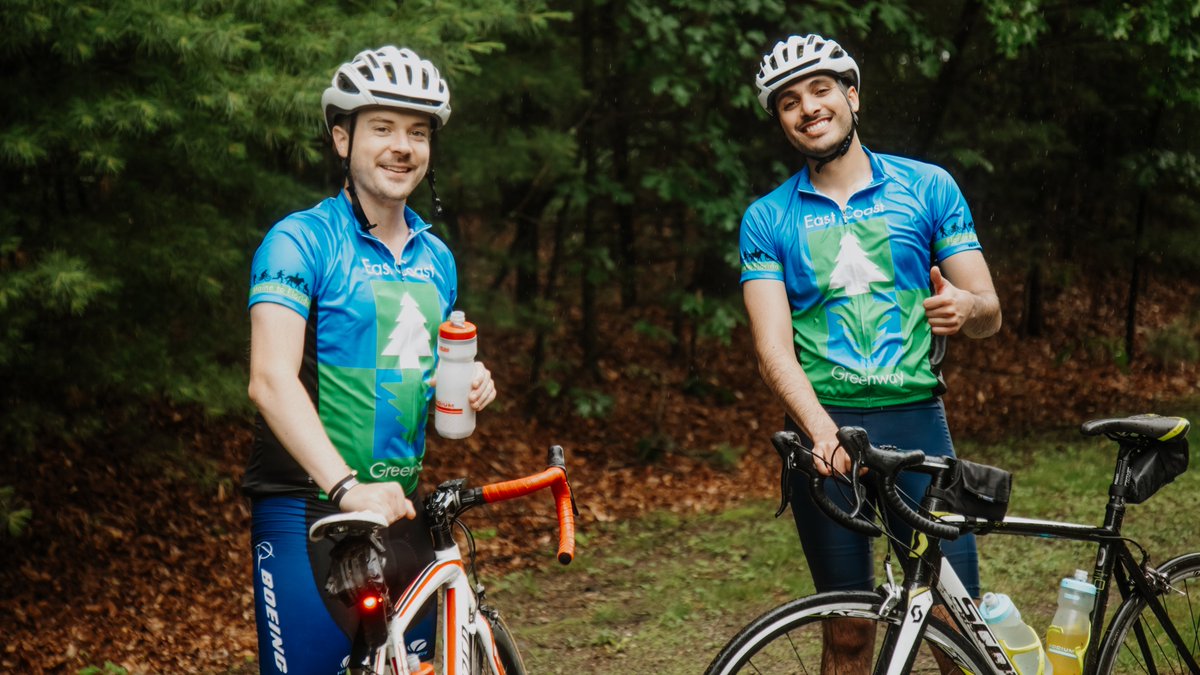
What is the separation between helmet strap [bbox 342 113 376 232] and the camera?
9.49 feet

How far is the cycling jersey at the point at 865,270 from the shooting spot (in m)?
3.31

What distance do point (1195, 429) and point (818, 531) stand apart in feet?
26.5

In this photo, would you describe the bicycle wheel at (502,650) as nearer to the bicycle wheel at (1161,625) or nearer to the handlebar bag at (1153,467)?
the bicycle wheel at (1161,625)

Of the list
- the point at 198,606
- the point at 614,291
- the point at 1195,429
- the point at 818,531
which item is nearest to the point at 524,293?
the point at 614,291

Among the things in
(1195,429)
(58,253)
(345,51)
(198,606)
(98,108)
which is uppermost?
(345,51)

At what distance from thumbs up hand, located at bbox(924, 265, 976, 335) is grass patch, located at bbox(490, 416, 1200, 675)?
9.27 ft

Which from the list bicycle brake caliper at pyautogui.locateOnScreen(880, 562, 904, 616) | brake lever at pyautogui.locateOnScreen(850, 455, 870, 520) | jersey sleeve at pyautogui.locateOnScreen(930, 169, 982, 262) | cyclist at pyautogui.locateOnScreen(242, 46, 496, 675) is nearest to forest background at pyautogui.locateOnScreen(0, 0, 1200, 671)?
cyclist at pyautogui.locateOnScreen(242, 46, 496, 675)

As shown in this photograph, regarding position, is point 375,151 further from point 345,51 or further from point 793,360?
point 345,51

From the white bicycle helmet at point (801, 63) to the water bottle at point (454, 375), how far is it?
1298 mm

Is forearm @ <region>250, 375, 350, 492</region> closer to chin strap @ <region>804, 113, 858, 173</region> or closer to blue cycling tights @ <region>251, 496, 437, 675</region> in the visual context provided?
blue cycling tights @ <region>251, 496, 437, 675</region>

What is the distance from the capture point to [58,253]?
531 centimetres

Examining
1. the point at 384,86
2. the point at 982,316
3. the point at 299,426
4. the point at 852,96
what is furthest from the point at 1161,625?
the point at 384,86

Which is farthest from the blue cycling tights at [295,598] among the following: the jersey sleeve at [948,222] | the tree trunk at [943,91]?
the tree trunk at [943,91]

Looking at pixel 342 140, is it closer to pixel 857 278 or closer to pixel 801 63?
pixel 801 63
